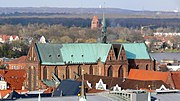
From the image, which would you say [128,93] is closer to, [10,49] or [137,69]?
[137,69]

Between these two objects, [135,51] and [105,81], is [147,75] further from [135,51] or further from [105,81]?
[105,81]

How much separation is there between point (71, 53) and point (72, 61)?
2.27 feet

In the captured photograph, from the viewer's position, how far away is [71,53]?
183ft

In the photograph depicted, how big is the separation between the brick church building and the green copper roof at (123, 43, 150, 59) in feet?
3.62

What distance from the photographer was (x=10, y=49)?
97375mm

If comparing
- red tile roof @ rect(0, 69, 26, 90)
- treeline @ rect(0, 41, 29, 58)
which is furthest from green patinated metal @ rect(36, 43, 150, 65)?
treeline @ rect(0, 41, 29, 58)

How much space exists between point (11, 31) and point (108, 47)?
110077 mm

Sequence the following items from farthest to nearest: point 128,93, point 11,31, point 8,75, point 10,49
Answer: point 11,31 < point 10,49 < point 8,75 < point 128,93

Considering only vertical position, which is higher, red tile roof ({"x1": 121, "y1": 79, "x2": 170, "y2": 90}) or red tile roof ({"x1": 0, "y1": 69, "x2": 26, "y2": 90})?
red tile roof ({"x1": 121, "y1": 79, "x2": 170, "y2": 90})

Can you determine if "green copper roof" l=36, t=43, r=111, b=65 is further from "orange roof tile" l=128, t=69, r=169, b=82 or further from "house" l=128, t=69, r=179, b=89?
"house" l=128, t=69, r=179, b=89

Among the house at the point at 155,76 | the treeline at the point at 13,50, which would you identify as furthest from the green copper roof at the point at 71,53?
the treeline at the point at 13,50

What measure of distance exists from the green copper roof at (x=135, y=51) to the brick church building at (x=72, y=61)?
1.10 meters

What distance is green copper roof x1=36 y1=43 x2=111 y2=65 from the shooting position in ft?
179

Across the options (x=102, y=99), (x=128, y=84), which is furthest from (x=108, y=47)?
(x=102, y=99)
